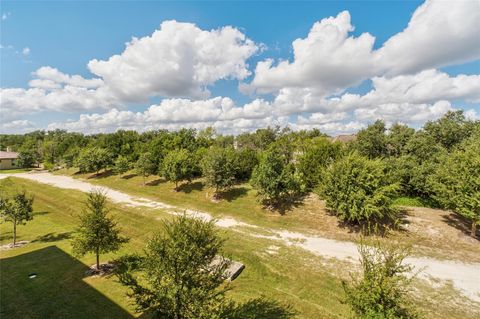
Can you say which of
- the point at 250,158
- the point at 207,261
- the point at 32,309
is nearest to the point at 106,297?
the point at 32,309

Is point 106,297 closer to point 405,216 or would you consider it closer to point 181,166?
point 181,166

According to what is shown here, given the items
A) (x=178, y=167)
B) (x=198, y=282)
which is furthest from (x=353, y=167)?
(x=178, y=167)

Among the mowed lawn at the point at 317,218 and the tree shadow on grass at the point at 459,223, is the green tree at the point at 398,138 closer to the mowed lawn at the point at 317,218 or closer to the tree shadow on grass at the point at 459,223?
the mowed lawn at the point at 317,218

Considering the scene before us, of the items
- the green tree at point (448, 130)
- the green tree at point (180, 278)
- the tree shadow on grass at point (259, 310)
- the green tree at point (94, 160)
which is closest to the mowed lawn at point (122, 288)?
the tree shadow on grass at point (259, 310)

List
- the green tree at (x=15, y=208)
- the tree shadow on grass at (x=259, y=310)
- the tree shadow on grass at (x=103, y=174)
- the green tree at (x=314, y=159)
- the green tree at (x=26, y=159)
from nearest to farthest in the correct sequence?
the tree shadow on grass at (x=259, y=310) < the green tree at (x=15, y=208) < the green tree at (x=314, y=159) < the tree shadow on grass at (x=103, y=174) < the green tree at (x=26, y=159)

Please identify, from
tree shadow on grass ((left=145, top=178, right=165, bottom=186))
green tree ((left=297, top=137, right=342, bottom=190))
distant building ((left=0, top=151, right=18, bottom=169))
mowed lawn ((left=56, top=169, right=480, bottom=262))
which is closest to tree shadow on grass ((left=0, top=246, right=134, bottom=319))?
mowed lawn ((left=56, top=169, right=480, bottom=262))

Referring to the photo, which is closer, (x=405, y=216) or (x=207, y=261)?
(x=207, y=261)
